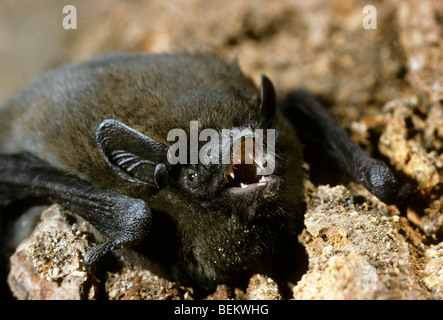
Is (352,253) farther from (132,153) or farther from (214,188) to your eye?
(132,153)

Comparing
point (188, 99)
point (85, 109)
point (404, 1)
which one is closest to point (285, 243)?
→ point (188, 99)

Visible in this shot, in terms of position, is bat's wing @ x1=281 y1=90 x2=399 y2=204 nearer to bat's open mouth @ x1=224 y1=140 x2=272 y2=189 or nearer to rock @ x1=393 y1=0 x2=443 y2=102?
bat's open mouth @ x1=224 y1=140 x2=272 y2=189

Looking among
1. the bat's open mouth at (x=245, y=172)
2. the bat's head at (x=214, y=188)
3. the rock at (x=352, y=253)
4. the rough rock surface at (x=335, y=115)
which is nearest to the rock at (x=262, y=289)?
the rough rock surface at (x=335, y=115)

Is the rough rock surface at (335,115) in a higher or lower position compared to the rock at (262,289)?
higher

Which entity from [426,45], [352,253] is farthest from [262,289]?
[426,45]

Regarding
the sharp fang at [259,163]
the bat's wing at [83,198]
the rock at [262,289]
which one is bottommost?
the rock at [262,289]

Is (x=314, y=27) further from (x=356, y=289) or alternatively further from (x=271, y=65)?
(x=356, y=289)

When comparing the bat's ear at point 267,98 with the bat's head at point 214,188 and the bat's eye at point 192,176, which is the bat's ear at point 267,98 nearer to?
the bat's head at point 214,188

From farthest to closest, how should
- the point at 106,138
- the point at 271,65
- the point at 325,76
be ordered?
the point at 271,65, the point at 325,76, the point at 106,138
